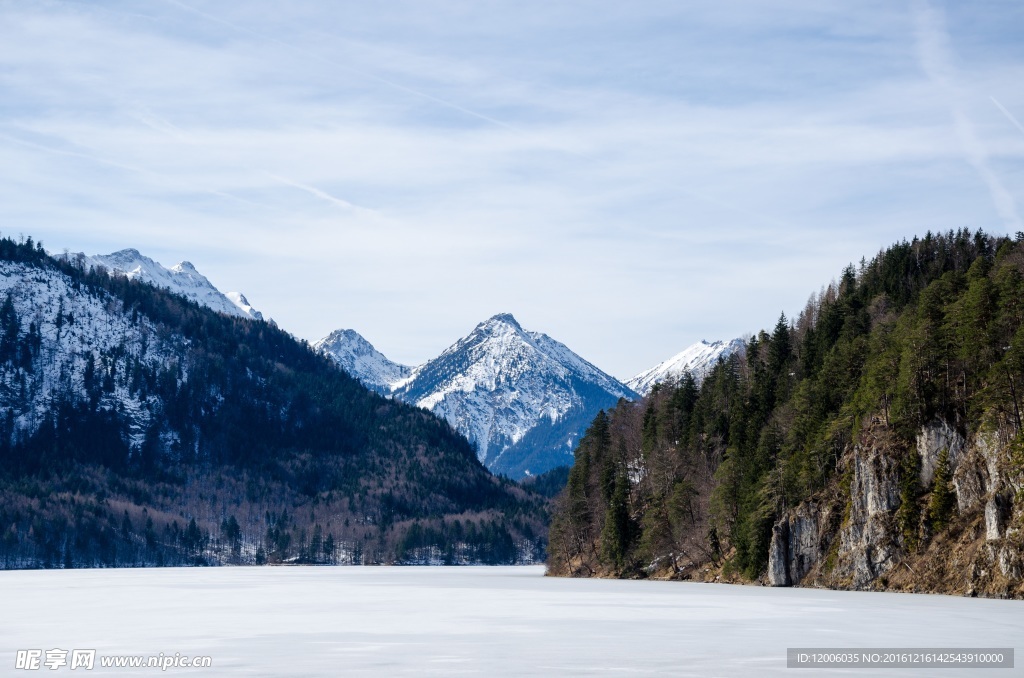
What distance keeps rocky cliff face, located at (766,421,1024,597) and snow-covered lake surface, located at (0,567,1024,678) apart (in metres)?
4.67

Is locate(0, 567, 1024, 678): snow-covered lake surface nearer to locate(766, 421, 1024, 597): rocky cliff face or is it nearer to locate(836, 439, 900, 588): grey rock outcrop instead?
locate(766, 421, 1024, 597): rocky cliff face

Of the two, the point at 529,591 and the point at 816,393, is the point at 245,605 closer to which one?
the point at 529,591

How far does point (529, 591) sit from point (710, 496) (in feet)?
108

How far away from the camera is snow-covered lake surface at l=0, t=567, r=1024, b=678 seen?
1688 inches

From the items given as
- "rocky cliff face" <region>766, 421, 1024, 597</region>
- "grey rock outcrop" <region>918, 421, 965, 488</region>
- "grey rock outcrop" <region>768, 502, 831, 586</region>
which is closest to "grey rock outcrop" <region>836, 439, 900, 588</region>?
"rocky cliff face" <region>766, 421, 1024, 597</region>

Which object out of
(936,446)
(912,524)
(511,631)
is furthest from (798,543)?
(511,631)

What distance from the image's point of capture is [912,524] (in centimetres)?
9881

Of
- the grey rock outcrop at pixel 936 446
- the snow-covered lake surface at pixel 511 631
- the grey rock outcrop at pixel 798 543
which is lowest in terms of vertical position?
the snow-covered lake surface at pixel 511 631

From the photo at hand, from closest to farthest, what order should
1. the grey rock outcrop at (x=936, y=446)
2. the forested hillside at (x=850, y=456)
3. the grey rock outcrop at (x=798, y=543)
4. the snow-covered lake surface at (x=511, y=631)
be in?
the snow-covered lake surface at (x=511, y=631)
the forested hillside at (x=850, y=456)
the grey rock outcrop at (x=936, y=446)
the grey rock outcrop at (x=798, y=543)

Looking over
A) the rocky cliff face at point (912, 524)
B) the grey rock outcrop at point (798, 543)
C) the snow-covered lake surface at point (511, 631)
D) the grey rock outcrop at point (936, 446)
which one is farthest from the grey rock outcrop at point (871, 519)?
the snow-covered lake surface at point (511, 631)

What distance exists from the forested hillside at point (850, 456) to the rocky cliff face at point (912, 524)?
0.17m

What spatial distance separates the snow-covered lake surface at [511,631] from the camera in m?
42.9

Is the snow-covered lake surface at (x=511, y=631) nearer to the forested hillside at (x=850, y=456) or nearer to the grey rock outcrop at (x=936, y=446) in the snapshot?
the forested hillside at (x=850, y=456)

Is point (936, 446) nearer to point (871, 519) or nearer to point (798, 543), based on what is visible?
point (871, 519)
